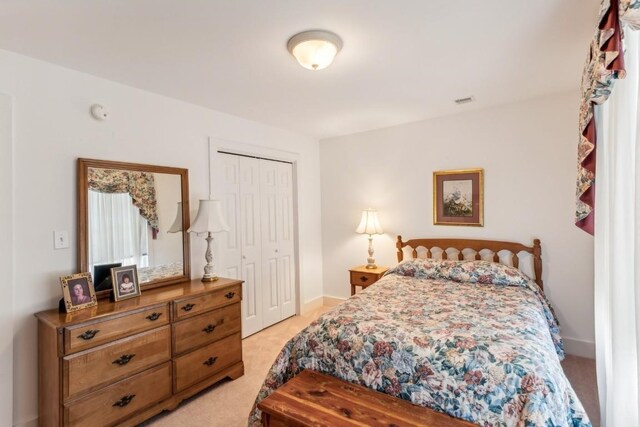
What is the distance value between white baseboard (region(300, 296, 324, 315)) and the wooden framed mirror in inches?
70.8

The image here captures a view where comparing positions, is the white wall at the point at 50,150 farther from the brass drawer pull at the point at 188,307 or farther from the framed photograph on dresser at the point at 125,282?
the brass drawer pull at the point at 188,307

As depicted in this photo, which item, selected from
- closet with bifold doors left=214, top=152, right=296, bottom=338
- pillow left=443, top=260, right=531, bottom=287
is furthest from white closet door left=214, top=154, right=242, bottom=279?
pillow left=443, top=260, right=531, bottom=287

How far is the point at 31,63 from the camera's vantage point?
2049 millimetres

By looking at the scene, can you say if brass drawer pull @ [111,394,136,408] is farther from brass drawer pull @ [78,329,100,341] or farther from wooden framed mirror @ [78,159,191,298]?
wooden framed mirror @ [78,159,191,298]

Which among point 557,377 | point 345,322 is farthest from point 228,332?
point 557,377

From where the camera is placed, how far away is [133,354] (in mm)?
2035

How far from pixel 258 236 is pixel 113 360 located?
1.95 m

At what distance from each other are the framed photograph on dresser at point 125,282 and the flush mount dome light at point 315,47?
1899 mm

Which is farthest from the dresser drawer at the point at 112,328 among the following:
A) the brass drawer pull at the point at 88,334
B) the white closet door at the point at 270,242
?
the white closet door at the point at 270,242

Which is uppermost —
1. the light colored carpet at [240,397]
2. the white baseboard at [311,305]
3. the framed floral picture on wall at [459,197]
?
the framed floral picture on wall at [459,197]

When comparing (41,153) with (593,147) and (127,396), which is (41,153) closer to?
(127,396)

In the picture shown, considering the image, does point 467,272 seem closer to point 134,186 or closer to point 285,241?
point 285,241

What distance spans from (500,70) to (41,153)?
3.27 m

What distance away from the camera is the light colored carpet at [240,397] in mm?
2137
